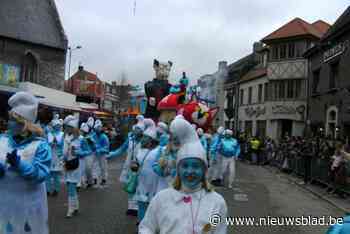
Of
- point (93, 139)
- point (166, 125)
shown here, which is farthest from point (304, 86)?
point (166, 125)

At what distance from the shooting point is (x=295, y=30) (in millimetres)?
35531

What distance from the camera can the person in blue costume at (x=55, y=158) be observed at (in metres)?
10.9

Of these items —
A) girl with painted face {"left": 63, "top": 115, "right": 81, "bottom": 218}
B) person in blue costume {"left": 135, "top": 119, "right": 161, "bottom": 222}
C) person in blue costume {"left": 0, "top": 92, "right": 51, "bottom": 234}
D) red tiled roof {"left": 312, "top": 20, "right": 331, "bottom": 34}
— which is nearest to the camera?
person in blue costume {"left": 0, "top": 92, "right": 51, "bottom": 234}

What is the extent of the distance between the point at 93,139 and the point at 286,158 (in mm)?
12216

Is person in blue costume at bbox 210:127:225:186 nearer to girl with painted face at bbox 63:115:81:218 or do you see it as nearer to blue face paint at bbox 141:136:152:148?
girl with painted face at bbox 63:115:81:218

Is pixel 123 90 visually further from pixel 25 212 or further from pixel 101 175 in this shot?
pixel 25 212

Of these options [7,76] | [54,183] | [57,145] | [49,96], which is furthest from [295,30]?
[54,183]

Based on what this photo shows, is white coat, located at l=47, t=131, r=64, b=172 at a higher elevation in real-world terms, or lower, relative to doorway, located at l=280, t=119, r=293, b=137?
lower

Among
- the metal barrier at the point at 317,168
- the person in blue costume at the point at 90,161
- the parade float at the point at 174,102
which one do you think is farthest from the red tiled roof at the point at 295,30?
the parade float at the point at 174,102

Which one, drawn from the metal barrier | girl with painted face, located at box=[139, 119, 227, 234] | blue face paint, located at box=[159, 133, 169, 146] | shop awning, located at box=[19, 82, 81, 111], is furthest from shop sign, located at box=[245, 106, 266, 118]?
girl with painted face, located at box=[139, 119, 227, 234]

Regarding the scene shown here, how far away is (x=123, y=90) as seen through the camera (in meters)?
89.1

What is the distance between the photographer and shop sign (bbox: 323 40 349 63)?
2133cm

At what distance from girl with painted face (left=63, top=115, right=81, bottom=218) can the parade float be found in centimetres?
159

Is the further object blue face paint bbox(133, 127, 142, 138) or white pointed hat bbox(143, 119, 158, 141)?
blue face paint bbox(133, 127, 142, 138)
